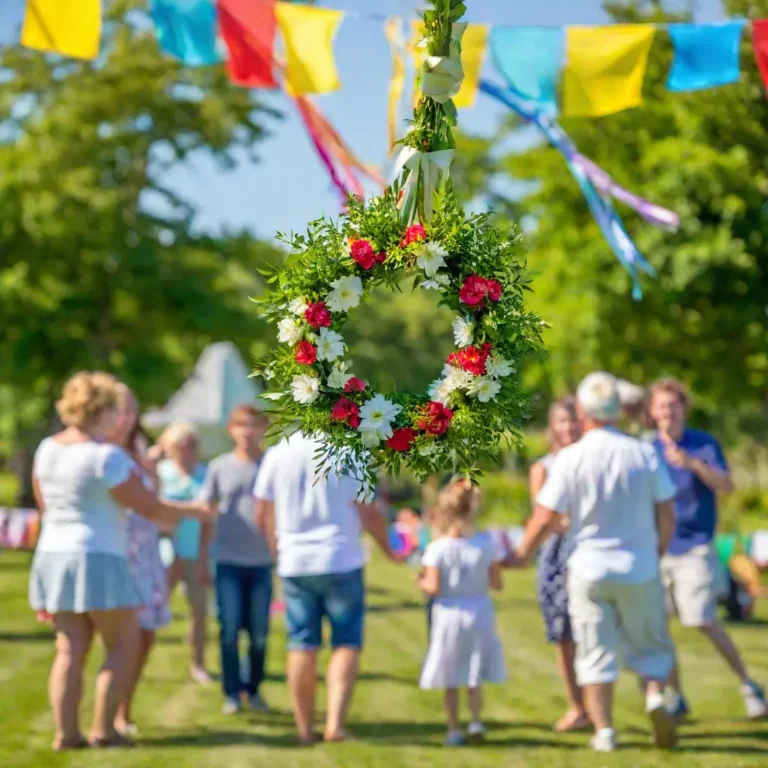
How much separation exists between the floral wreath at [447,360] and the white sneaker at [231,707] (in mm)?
4121

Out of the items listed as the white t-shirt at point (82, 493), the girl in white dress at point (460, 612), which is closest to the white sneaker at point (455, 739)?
the girl in white dress at point (460, 612)

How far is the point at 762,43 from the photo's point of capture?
8562 millimetres

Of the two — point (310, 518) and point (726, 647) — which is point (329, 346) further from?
point (726, 647)

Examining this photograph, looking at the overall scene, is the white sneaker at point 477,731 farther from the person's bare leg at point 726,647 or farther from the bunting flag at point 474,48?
the bunting flag at point 474,48

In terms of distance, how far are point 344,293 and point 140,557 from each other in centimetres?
361

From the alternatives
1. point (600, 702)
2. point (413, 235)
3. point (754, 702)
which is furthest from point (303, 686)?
point (413, 235)

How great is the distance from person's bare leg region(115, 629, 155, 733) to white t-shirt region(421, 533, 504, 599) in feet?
5.59

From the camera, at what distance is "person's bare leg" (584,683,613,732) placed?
6703 mm

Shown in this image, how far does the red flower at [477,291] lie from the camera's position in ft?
14.3

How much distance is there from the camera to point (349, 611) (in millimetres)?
7098

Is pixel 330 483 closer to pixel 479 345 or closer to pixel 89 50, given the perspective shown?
pixel 479 345

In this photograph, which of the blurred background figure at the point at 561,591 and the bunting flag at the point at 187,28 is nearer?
the blurred background figure at the point at 561,591

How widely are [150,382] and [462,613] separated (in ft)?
70.7

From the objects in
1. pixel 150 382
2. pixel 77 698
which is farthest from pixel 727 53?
pixel 150 382
